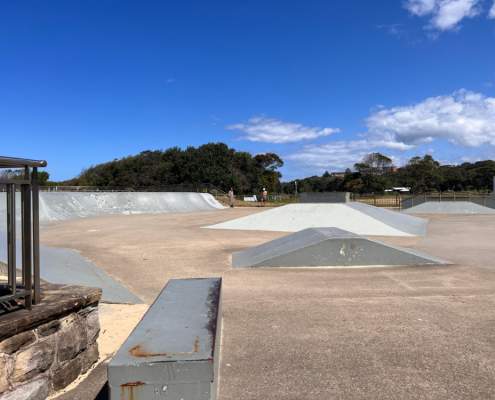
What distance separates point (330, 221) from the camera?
14.7 meters

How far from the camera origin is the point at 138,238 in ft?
39.3

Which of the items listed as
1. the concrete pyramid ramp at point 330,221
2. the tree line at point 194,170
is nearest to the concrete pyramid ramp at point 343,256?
the concrete pyramid ramp at point 330,221

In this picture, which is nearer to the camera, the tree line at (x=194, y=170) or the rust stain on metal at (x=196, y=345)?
the rust stain on metal at (x=196, y=345)

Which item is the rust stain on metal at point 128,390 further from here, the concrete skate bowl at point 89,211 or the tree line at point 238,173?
the tree line at point 238,173

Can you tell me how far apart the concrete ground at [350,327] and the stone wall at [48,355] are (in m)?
1.14

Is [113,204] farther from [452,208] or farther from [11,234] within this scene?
[11,234]

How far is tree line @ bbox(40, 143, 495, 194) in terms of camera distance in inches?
2250

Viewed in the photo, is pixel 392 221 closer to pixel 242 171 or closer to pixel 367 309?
pixel 367 309

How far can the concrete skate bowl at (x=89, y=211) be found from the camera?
5.51 metres

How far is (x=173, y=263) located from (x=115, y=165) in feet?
228

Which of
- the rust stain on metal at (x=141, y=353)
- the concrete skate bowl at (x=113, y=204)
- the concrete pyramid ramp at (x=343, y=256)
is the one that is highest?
the concrete skate bowl at (x=113, y=204)

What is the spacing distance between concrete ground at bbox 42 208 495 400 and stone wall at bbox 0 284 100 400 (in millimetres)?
1142

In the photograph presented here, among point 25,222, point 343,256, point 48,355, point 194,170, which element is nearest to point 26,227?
point 25,222

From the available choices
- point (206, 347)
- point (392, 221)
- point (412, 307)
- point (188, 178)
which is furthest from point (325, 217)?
point (188, 178)
